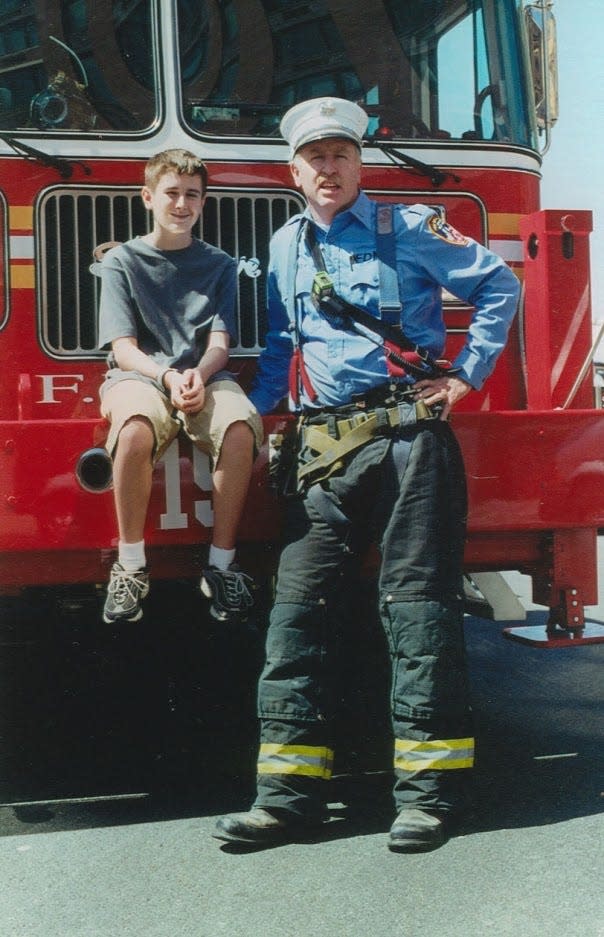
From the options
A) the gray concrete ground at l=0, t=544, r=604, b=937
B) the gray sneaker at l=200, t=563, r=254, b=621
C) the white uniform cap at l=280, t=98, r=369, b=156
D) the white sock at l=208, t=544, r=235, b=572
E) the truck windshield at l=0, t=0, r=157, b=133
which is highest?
the truck windshield at l=0, t=0, r=157, b=133

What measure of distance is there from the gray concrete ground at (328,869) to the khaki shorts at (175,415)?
1058mm

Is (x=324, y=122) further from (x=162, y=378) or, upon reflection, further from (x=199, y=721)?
(x=199, y=721)

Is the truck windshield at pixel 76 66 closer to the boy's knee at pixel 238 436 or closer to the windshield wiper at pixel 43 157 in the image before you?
the windshield wiper at pixel 43 157

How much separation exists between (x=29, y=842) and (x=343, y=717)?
1.52 m

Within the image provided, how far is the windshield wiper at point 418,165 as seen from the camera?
4.19 metres

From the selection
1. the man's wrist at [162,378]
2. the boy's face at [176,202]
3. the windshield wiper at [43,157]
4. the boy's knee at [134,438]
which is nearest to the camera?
the boy's knee at [134,438]

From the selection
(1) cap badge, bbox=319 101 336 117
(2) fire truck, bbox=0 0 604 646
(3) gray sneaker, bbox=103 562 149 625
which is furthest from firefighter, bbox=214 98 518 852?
(3) gray sneaker, bbox=103 562 149 625

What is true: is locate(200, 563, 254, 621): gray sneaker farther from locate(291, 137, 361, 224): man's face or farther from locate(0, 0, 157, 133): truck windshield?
locate(0, 0, 157, 133): truck windshield

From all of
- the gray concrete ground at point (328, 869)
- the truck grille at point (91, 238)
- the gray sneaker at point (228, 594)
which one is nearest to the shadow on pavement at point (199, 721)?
the gray concrete ground at point (328, 869)

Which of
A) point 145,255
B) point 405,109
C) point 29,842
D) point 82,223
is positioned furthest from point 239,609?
point 405,109

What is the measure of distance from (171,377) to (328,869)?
138cm

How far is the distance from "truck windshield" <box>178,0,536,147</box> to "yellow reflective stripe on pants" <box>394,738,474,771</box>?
2.11 meters

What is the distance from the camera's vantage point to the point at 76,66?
13.3 ft

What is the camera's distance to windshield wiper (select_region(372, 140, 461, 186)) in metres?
4.19
